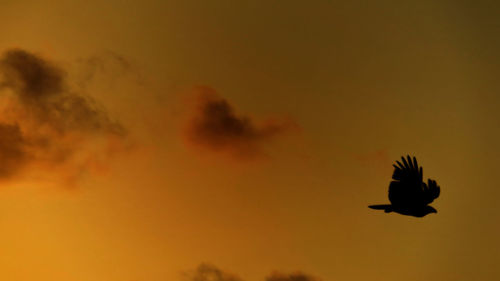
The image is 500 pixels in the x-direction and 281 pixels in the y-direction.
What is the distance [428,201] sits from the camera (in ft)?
130

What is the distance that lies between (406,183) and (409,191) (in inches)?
28.9

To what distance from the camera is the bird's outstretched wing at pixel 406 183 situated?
3772 centimetres

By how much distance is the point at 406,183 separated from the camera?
38000 mm

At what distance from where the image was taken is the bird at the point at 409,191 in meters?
37.8

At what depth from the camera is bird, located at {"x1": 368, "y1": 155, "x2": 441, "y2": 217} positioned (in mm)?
37781

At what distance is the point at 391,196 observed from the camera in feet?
126

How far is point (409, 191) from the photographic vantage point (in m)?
38.4

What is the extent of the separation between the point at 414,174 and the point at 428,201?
301 centimetres

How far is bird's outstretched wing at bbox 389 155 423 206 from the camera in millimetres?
37719

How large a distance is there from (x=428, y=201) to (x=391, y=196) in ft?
10.0

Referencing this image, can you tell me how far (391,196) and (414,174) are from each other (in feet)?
6.60

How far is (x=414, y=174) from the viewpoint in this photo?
37.8 m
